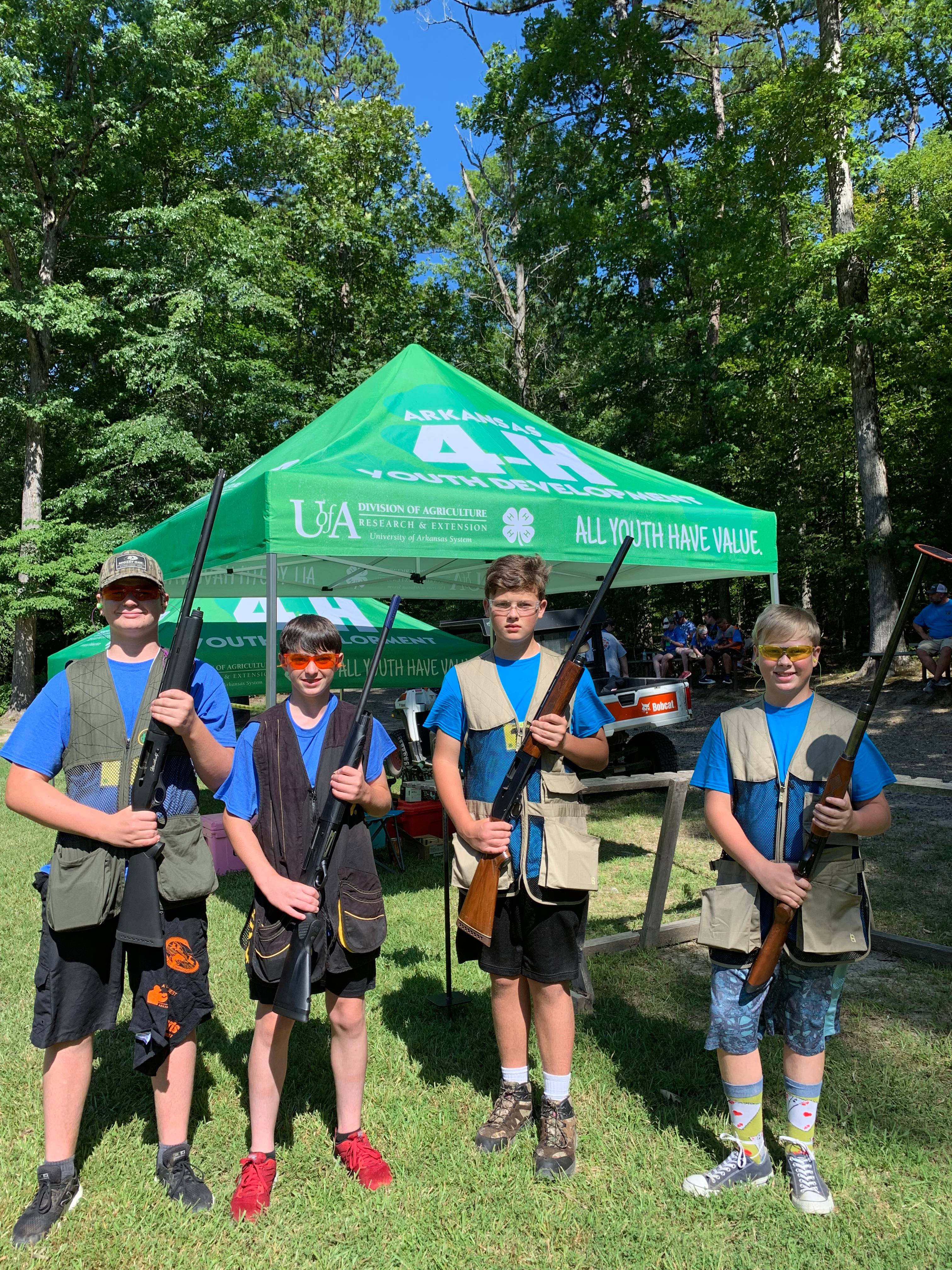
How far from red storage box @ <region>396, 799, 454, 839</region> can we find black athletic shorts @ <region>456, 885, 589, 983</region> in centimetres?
405

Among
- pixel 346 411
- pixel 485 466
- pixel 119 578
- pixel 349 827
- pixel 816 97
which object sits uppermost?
pixel 816 97

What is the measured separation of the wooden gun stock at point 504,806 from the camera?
265 cm

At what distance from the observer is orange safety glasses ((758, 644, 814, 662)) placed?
252 cm

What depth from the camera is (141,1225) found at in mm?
2545

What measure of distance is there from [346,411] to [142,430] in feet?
48.4

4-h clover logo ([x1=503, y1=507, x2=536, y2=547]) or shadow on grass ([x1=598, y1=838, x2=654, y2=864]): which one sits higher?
4-h clover logo ([x1=503, y1=507, x2=536, y2=547])

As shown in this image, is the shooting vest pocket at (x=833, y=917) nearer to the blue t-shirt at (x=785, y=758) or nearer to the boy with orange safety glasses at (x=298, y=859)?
the blue t-shirt at (x=785, y=758)

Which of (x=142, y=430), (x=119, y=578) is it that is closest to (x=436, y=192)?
(x=142, y=430)

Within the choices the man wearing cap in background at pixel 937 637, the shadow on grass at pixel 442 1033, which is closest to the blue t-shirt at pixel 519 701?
the shadow on grass at pixel 442 1033

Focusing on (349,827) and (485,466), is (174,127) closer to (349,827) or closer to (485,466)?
(485,466)

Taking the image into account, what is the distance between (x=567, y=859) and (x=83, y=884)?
1459 mm

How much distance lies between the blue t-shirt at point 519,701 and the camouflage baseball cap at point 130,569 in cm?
100

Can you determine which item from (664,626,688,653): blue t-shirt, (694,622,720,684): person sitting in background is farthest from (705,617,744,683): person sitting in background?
(664,626,688,653): blue t-shirt

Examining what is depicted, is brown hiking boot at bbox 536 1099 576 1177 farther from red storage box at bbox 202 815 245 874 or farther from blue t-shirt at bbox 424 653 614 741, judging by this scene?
red storage box at bbox 202 815 245 874
